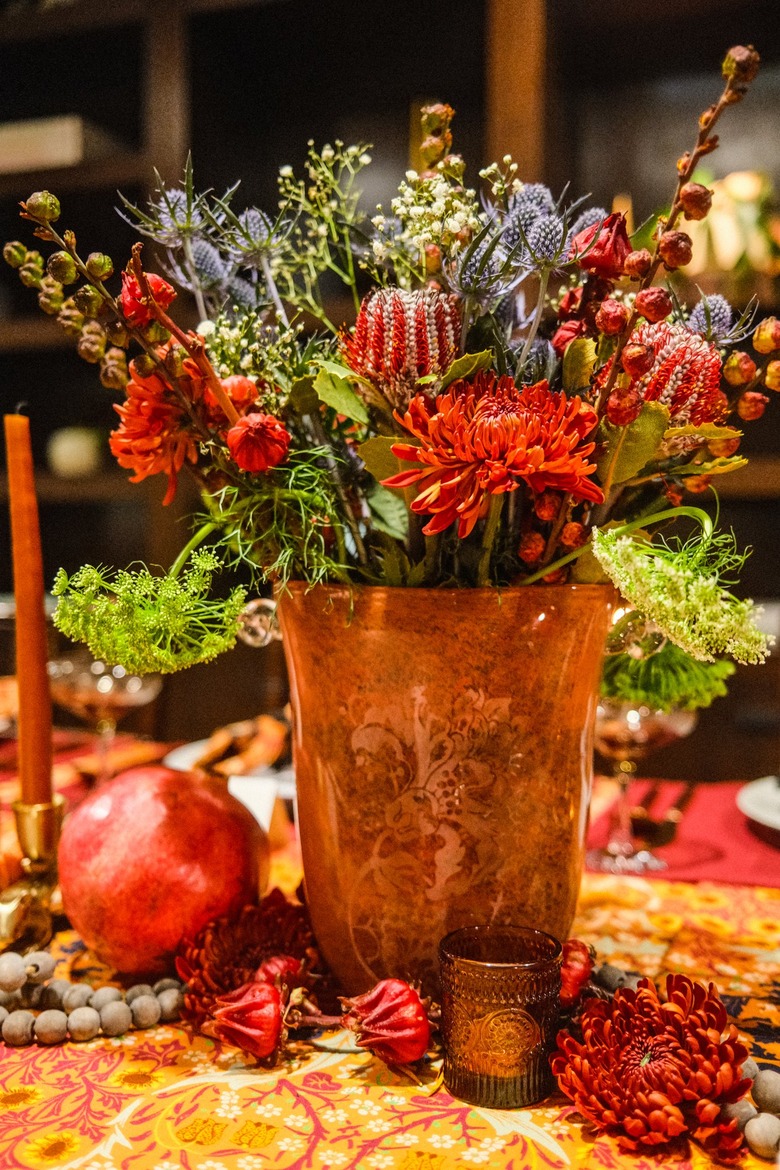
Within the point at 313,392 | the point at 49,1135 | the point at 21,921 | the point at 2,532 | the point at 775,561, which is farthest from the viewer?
the point at 2,532

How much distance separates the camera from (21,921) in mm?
749

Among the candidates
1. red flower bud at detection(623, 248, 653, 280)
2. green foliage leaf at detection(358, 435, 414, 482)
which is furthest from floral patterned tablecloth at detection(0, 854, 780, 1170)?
red flower bud at detection(623, 248, 653, 280)

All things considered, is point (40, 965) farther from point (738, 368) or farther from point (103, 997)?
point (738, 368)

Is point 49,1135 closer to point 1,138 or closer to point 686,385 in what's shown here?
point 686,385

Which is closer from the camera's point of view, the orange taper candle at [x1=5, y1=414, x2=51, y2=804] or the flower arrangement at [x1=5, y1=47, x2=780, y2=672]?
the flower arrangement at [x1=5, y1=47, x2=780, y2=672]

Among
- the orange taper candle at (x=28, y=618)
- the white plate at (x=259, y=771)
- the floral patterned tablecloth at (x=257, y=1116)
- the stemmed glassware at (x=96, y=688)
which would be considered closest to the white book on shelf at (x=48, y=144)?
the stemmed glassware at (x=96, y=688)

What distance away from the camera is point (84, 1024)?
2.04ft

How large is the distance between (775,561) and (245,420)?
2026mm

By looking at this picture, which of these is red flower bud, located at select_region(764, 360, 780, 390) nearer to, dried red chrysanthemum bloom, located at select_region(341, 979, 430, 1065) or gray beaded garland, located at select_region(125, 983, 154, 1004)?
dried red chrysanthemum bloom, located at select_region(341, 979, 430, 1065)

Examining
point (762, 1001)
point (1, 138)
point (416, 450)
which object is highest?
point (1, 138)

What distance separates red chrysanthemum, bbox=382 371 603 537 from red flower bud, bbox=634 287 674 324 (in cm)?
6

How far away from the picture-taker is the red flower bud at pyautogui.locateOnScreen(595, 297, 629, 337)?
531 mm

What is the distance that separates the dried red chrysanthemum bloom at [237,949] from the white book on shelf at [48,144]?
7.23 ft

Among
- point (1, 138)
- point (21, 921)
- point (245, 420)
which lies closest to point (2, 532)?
point (1, 138)
